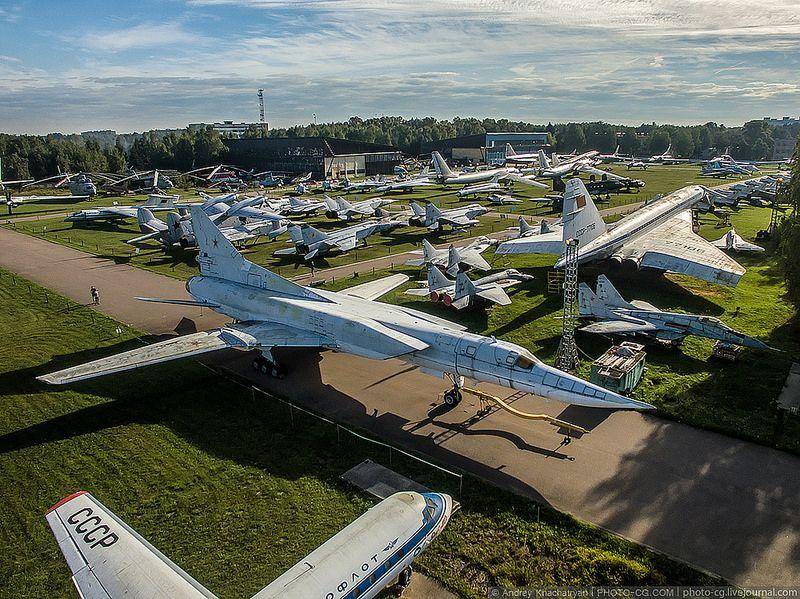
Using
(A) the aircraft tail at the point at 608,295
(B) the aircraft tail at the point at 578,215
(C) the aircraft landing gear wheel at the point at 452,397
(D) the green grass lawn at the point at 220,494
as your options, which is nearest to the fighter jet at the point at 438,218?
(B) the aircraft tail at the point at 578,215

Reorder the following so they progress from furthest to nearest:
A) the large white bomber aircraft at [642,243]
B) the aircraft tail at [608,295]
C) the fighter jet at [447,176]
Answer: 1. the fighter jet at [447,176]
2. the large white bomber aircraft at [642,243]
3. the aircraft tail at [608,295]

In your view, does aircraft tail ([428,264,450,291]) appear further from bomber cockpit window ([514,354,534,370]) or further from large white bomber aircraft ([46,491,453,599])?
large white bomber aircraft ([46,491,453,599])

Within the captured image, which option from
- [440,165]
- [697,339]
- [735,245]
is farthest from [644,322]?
[440,165]

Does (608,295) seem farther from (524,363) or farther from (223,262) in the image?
(223,262)

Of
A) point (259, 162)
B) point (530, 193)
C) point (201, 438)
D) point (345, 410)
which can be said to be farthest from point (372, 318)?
point (259, 162)

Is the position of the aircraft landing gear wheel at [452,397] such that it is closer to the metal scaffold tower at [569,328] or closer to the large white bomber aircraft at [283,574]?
the metal scaffold tower at [569,328]

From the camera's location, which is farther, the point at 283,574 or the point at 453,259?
the point at 453,259

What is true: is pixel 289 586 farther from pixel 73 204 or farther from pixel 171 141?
pixel 171 141
